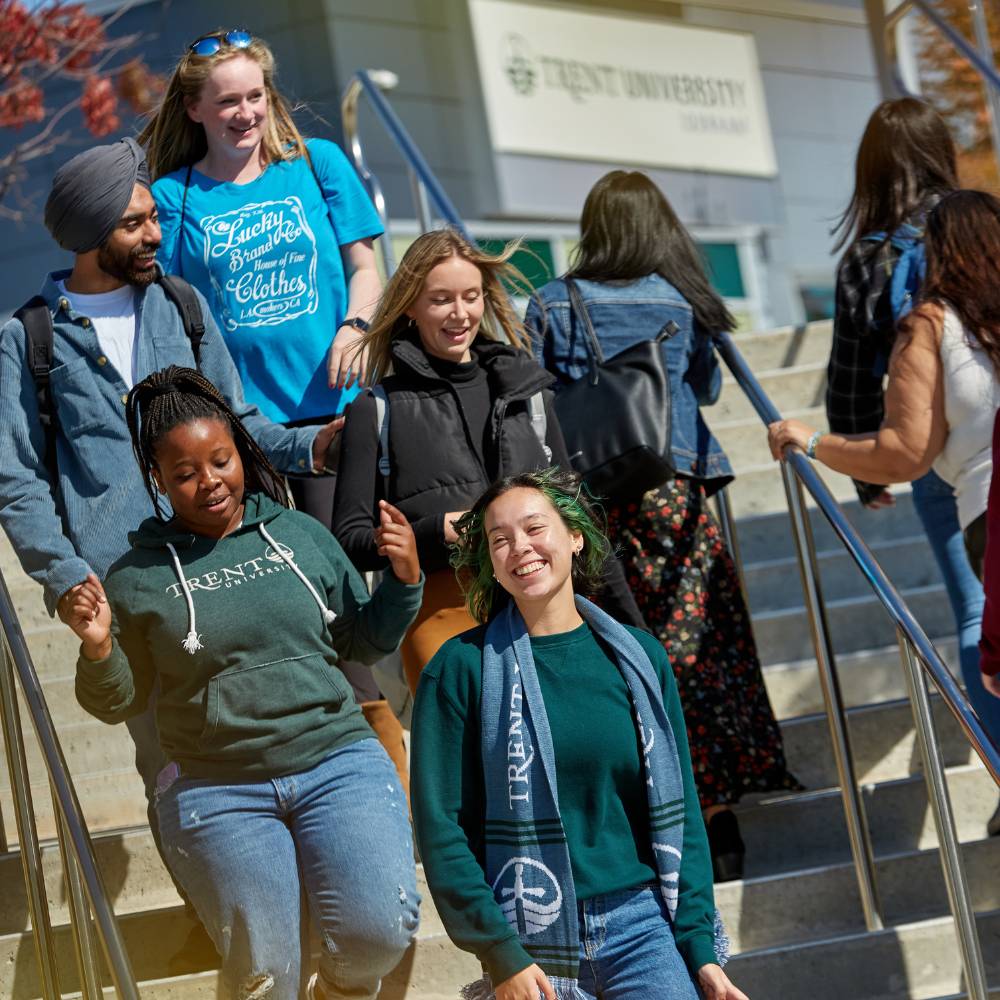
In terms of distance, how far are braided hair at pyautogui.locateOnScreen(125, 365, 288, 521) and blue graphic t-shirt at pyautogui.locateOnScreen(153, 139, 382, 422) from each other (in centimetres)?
60

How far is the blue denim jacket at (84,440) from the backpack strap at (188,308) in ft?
0.15

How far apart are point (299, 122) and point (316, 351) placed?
3.30ft

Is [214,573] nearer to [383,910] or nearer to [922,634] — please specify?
[383,910]

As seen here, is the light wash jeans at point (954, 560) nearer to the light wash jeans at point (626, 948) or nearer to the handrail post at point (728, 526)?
the handrail post at point (728, 526)

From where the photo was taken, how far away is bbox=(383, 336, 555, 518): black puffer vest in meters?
3.42

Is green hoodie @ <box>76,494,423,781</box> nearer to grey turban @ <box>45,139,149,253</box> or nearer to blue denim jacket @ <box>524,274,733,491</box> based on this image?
grey turban @ <box>45,139,149,253</box>

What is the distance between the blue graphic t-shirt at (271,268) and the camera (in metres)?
3.91

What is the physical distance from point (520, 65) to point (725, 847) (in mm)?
9184

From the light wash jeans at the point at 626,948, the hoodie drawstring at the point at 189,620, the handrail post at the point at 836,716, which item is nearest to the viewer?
the light wash jeans at the point at 626,948

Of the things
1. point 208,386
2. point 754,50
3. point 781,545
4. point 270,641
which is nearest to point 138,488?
point 208,386

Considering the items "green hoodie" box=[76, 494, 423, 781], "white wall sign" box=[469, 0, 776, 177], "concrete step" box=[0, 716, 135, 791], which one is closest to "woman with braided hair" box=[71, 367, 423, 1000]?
"green hoodie" box=[76, 494, 423, 781]

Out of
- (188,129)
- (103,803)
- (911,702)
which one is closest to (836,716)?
(911,702)

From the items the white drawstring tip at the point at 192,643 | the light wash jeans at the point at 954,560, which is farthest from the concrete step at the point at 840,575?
the white drawstring tip at the point at 192,643

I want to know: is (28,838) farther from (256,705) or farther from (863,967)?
(863,967)
